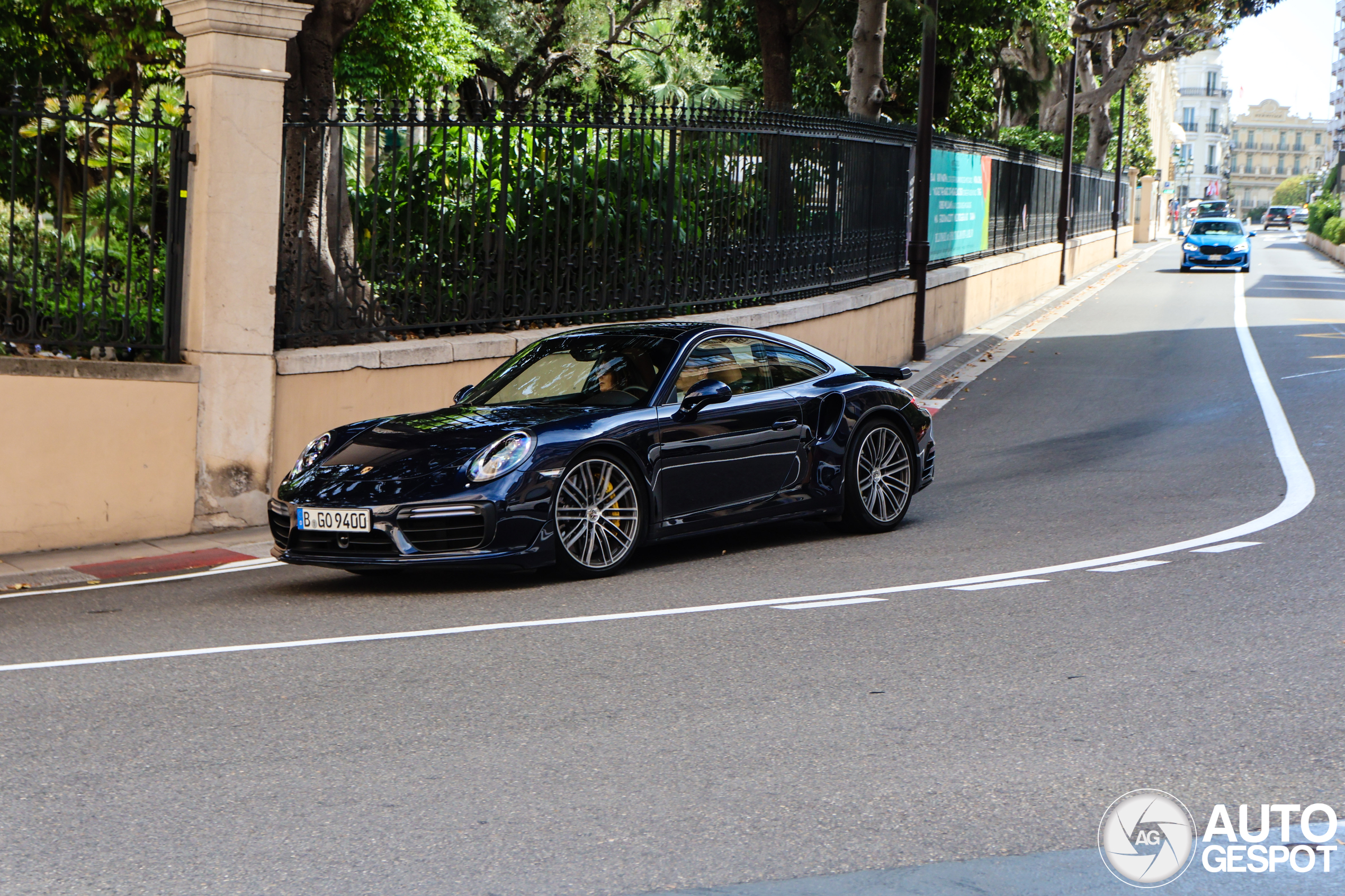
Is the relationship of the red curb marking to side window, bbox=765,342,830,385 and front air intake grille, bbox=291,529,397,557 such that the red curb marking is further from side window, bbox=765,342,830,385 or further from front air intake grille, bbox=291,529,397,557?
side window, bbox=765,342,830,385

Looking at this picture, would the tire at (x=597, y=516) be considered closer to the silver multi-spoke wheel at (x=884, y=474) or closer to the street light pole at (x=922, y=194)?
the silver multi-spoke wheel at (x=884, y=474)

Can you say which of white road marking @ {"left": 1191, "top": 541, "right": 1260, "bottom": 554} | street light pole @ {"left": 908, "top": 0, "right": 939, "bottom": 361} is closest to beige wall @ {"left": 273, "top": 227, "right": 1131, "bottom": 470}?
street light pole @ {"left": 908, "top": 0, "right": 939, "bottom": 361}

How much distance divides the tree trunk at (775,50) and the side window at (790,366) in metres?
14.8

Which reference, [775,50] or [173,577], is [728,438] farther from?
[775,50]

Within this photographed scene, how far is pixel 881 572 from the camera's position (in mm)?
8211

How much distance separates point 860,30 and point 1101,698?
18.9 meters

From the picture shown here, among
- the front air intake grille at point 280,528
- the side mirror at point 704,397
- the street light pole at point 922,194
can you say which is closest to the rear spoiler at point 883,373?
the side mirror at point 704,397

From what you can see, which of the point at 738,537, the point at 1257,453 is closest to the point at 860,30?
the point at 1257,453

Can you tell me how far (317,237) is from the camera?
1080 cm

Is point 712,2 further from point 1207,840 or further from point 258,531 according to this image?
point 1207,840

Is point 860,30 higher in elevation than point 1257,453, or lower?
higher

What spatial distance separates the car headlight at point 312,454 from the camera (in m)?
8.27

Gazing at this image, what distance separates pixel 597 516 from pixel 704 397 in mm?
937

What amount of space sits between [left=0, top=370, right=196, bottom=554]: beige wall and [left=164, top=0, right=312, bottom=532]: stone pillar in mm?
182
